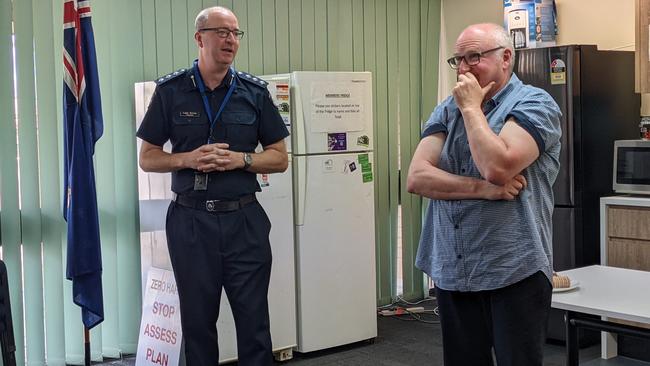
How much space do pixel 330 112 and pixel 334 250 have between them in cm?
79

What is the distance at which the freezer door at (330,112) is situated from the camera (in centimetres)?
416

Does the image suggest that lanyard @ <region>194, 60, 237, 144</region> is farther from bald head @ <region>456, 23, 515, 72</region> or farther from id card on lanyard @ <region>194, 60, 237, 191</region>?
bald head @ <region>456, 23, 515, 72</region>

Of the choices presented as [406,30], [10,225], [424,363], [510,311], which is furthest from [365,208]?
[510,311]

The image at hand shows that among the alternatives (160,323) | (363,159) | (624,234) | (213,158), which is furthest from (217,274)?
(624,234)

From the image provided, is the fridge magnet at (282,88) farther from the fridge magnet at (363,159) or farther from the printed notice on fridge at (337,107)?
the fridge magnet at (363,159)

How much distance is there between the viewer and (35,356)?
12.7 feet

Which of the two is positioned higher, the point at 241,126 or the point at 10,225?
the point at 241,126

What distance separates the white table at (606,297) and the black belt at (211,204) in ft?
3.85

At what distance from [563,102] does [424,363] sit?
1.64 metres

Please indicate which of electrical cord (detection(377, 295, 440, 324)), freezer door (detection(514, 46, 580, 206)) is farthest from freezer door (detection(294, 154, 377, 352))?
freezer door (detection(514, 46, 580, 206))

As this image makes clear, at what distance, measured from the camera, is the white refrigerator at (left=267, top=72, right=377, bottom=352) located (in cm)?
419

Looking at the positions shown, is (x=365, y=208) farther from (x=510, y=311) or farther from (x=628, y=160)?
(x=510, y=311)

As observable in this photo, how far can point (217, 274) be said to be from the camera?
2.81 m

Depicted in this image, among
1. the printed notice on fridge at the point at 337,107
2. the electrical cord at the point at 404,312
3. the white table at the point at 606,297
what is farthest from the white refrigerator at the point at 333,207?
the white table at the point at 606,297
